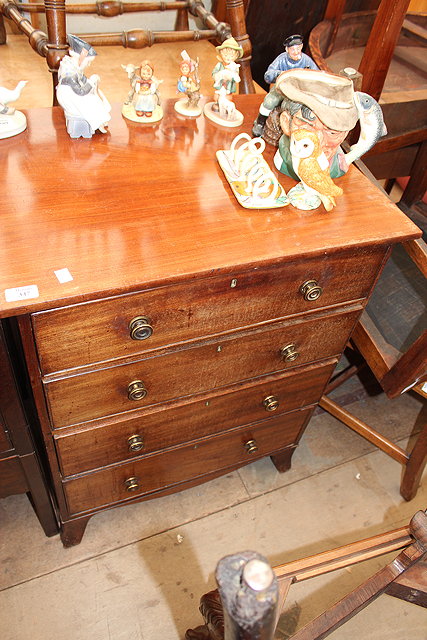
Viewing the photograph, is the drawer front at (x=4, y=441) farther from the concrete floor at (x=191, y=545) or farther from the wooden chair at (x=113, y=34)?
the wooden chair at (x=113, y=34)

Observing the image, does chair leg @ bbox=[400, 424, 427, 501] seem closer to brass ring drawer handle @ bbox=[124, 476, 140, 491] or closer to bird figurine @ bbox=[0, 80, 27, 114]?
brass ring drawer handle @ bbox=[124, 476, 140, 491]

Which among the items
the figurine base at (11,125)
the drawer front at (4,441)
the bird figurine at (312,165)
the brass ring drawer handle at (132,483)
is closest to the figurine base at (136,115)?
the figurine base at (11,125)

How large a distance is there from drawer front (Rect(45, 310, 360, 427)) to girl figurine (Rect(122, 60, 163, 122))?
0.58 m

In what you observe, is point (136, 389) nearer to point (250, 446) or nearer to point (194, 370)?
point (194, 370)

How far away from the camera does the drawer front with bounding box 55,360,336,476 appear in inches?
50.3

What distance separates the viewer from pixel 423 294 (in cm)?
175

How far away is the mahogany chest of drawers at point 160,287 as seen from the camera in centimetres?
96

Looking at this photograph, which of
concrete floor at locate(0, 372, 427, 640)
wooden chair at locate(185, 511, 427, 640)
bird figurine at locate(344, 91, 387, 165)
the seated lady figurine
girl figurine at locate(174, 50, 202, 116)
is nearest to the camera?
wooden chair at locate(185, 511, 427, 640)

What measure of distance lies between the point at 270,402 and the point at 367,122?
77 cm

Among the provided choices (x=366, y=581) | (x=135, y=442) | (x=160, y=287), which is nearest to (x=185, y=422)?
(x=135, y=442)

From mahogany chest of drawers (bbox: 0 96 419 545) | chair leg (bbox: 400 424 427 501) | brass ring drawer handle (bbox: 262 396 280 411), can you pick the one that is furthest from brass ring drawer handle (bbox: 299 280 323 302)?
chair leg (bbox: 400 424 427 501)

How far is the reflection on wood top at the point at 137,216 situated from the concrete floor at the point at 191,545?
1.98ft

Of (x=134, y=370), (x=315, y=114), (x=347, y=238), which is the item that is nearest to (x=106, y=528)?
(x=134, y=370)

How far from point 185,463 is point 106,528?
0.42 metres
